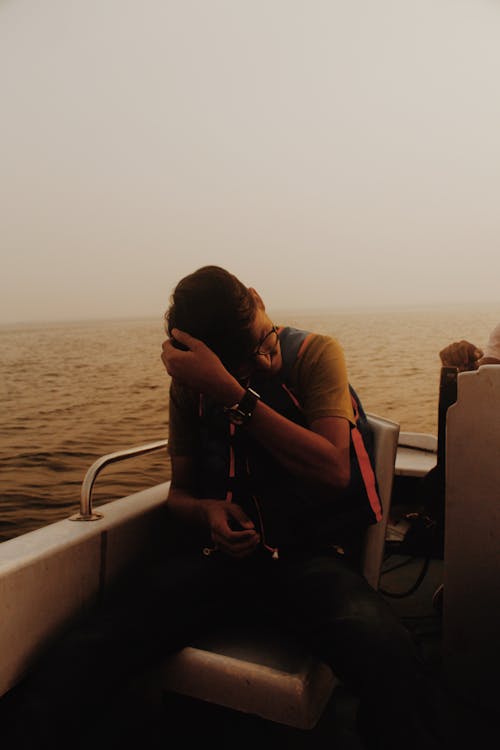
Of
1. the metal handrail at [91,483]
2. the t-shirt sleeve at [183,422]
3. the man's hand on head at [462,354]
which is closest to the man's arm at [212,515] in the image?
the t-shirt sleeve at [183,422]

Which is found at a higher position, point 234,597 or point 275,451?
point 275,451

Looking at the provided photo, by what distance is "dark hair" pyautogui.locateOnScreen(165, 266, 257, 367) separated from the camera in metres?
1.26

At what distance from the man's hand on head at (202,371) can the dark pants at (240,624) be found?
0.36 meters

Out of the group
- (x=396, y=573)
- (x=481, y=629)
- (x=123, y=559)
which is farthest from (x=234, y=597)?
(x=396, y=573)

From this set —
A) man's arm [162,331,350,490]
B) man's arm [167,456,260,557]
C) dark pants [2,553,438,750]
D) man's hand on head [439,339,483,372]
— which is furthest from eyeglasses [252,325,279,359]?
man's hand on head [439,339,483,372]

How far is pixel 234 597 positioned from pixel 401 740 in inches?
17.2

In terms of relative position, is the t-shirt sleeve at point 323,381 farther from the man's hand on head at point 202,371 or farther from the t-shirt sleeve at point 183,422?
the t-shirt sleeve at point 183,422

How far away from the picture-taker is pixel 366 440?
4.53 ft

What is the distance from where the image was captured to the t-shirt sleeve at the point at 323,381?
129 centimetres

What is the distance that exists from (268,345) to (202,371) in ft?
0.59

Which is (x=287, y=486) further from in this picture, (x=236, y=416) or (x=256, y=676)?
(x=256, y=676)

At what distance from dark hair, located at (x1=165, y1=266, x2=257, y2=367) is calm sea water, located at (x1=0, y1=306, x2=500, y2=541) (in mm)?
1259

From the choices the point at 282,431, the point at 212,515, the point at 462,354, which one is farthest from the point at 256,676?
the point at 462,354

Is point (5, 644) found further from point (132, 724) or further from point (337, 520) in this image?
point (337, 520)
